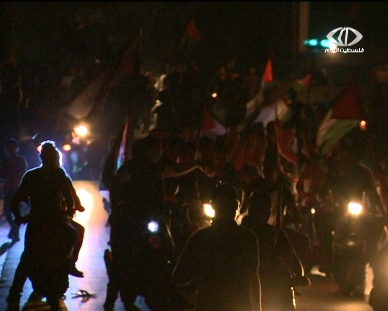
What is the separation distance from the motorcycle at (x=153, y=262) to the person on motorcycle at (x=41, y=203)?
2.72 feet

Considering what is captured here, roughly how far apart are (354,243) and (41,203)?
4.45 m

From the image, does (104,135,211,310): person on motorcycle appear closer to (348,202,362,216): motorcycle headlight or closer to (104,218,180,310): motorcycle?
(104,218,180,310): motorcycle

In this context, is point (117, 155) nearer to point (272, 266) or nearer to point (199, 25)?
point (272, 266)

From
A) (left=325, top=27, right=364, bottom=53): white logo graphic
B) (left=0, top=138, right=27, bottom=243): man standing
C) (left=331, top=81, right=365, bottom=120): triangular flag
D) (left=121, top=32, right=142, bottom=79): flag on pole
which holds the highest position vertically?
(left=325, top=27, right=364, bottom=53): white logo graphic

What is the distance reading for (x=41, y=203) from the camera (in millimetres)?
10023

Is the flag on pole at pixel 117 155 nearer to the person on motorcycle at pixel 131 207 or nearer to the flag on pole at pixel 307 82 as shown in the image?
the person on motorcycle at pixel 131 207

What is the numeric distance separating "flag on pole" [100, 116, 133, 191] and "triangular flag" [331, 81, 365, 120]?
3269mm

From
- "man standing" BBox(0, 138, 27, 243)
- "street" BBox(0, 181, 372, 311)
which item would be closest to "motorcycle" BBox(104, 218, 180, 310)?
"street" BBox(0, 181, 372, 311)

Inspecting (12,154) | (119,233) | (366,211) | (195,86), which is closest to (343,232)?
(366,211)

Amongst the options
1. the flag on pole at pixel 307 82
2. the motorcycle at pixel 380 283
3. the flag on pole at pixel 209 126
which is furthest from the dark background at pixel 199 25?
the motorcycle at pixel 380 283

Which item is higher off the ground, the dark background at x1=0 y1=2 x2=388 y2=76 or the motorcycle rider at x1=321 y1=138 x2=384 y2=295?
the dark background at x1=0 y1=2 x2=388 y2=76

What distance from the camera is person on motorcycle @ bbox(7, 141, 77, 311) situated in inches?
395

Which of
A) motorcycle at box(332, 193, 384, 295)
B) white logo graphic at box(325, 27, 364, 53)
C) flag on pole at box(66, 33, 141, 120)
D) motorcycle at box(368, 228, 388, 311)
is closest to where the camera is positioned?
motorcycle at box(368, 228, 388, 311)

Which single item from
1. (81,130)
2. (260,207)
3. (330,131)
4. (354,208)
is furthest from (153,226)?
(81,130)
